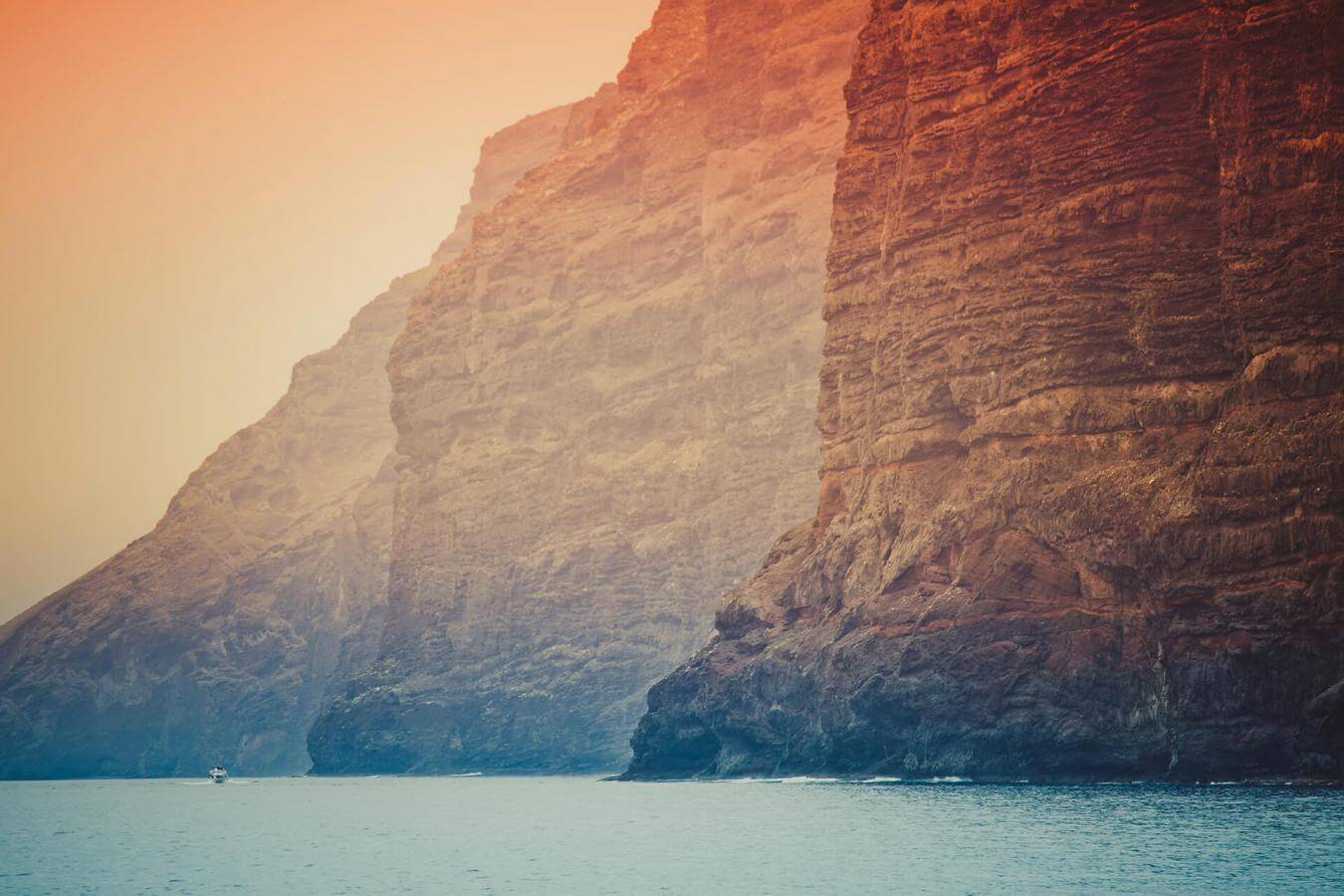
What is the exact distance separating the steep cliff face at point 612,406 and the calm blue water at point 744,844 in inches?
2247

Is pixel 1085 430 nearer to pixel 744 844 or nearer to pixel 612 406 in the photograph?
pixel 744 844

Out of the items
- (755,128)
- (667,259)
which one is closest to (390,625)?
(667,259)

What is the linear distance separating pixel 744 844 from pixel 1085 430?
109 feet

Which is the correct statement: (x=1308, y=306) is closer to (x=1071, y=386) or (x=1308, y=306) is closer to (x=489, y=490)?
(x=1071, y=386)

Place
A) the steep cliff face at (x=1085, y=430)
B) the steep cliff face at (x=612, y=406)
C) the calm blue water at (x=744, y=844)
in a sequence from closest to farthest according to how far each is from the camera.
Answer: the calm blue water at (x=744, y=844), the steep cliff face at (x=1085, y=430), the steep cliff face at (x=612, y=406)

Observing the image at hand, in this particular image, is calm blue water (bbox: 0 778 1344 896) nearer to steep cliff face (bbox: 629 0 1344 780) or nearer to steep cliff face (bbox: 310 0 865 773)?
steep cliff face (bbox: 629 0 1344 780)

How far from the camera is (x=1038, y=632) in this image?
9038 cm

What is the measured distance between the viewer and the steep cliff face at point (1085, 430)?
Result: 8462 centimetres

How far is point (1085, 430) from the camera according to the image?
3679 inches

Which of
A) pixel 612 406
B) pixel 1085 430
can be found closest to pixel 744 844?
pixel 1085 430

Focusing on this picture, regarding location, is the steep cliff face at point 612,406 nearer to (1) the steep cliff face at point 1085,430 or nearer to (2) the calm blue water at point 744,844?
(1) the steep cliff face at point 1085,430

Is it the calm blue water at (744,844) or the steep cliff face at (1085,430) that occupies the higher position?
the steep cliff face at (1085,430)

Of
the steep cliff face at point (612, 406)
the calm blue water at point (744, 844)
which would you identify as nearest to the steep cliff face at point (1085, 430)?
the calm blue water at point (744, 844)

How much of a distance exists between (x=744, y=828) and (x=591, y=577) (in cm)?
9102
